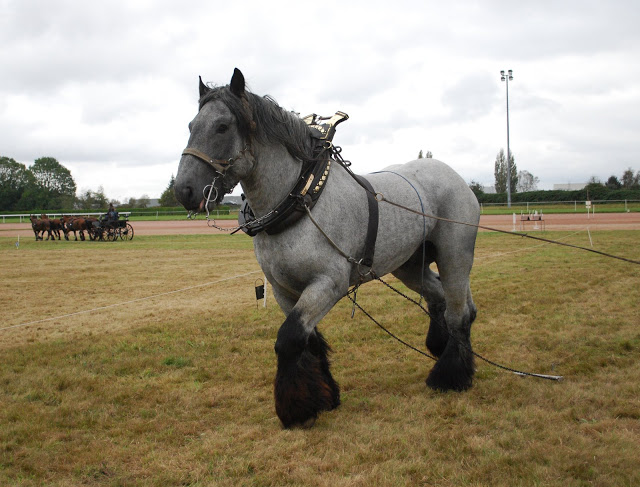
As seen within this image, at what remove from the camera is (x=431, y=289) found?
4961 mm

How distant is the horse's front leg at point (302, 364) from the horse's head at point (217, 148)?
2.97ft

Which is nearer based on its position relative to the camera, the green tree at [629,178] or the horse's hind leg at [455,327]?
the horse's hind leg at [455,327]

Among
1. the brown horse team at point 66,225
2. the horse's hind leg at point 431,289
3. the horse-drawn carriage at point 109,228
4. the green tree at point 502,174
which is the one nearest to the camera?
the horse's hind leg at point 431,289

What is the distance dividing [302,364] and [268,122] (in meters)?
1.66

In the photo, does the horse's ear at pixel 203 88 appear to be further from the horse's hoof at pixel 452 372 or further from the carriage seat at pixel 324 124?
the horse's hoof at pixel 452 372

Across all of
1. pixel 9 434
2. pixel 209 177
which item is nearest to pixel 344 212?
pixel 209 177

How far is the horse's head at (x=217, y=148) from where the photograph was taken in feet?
9.95

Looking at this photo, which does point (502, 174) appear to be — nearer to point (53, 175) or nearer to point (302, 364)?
point (53, 175)

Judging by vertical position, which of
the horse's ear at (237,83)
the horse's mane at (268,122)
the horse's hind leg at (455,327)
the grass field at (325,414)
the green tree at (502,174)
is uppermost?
the green tree at (502,174)

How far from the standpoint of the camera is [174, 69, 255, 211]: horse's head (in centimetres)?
303

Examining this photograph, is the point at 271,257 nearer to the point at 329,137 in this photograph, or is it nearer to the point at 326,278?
the point at 326,278

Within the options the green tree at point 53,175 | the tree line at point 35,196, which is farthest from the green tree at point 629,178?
the green tree at point 53,175

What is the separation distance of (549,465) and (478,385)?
1.52 m

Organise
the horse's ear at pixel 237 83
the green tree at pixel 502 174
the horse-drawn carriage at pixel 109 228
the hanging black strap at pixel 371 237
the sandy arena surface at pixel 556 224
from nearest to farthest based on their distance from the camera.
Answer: the horse's ear at pixel 237 83
the hanging black strap at pixel 371 237
the sandy arena surface at pixel 556 224
the horse-drawn carriage at pixel 109 228
the green tree at pixel 502 174
